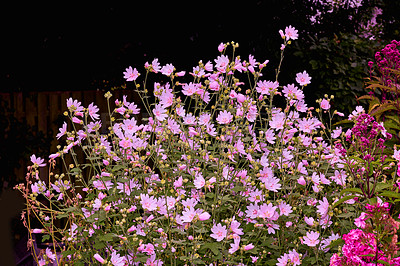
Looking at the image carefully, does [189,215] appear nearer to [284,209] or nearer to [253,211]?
[253,211]

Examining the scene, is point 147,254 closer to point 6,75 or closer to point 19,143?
point 19,143

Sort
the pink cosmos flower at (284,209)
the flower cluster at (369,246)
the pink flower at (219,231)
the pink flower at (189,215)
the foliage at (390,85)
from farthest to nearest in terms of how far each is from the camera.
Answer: the foliage at (390,85) < the pink cosmos flower at (284,209) < the pink flower at (219,231) < the pink flower at (189,215) < the flower cluster at (369,246)

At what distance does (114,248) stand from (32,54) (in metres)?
4.01

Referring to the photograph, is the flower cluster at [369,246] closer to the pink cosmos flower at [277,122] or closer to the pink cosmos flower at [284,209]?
the pink cosmos flower at [284,209]

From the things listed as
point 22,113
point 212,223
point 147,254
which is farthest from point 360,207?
point 22,113

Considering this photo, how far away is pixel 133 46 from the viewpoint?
6.14 m

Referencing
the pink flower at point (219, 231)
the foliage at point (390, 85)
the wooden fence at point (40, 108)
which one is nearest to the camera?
the pink flower at point (219, 231)

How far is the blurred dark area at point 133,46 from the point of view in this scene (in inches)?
215

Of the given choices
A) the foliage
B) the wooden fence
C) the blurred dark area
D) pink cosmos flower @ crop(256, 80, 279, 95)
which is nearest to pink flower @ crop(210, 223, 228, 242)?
pink cosmos flower @ crop(256, 80, 279, 95)

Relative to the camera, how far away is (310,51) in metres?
5.65

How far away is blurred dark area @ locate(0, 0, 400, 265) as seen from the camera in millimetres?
5457

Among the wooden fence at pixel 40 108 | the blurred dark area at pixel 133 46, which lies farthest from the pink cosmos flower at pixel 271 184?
the wooden fence at pixel 40 108

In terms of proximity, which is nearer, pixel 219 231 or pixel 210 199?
pixel 219 231

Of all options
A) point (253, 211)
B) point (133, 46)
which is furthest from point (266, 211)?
point (133, 46)
